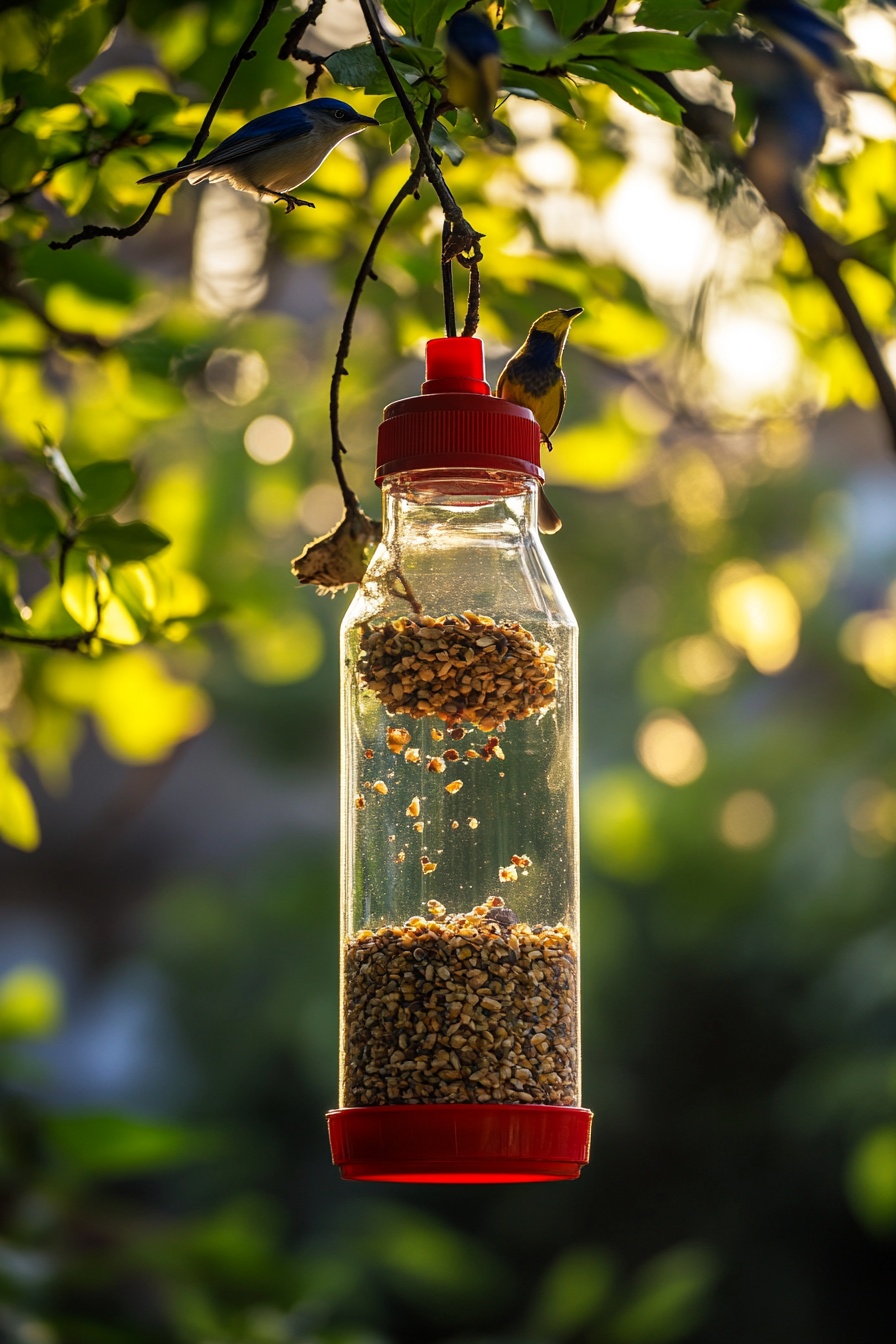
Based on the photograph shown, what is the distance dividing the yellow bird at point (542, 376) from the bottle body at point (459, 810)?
6 centimetres

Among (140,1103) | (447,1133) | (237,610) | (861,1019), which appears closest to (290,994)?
(140,1103)

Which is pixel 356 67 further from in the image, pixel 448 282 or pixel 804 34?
pixel 804 34

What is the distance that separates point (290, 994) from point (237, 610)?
12.0 ft

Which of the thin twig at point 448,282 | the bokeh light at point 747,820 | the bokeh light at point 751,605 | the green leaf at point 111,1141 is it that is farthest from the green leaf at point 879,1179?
the thin twig at point 448,282

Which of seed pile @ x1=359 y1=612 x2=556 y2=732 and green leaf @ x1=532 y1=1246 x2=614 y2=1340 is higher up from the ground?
seed pile @ x1=359 y1=612 x2=556 y2=732

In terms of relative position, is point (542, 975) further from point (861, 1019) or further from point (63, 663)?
point (861, 1019)

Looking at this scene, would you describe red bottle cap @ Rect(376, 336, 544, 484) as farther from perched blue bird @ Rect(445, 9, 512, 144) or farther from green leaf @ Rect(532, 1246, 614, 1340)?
green leaf @ Rect(532, 1246, 614, 1340)

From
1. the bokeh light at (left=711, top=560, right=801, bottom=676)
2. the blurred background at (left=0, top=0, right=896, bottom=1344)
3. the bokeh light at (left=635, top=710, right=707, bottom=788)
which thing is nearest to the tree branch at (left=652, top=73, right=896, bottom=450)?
the blurred background at (left=0, top=0, right=896, bottom=1344)

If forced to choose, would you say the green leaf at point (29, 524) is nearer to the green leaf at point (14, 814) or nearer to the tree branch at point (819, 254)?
the green leaf at point (14, 814)

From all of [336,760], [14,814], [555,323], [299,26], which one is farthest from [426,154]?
[336,760]

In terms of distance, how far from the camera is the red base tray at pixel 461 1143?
3.34 feet

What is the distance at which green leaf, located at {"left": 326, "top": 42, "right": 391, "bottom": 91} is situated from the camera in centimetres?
81

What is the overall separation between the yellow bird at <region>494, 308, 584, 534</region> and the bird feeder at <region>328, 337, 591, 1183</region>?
59mm

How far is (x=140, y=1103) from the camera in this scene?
5.00m
